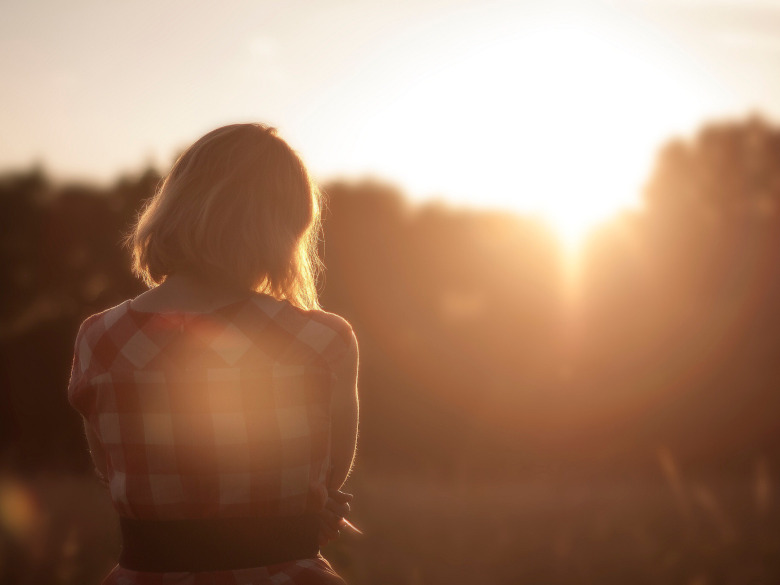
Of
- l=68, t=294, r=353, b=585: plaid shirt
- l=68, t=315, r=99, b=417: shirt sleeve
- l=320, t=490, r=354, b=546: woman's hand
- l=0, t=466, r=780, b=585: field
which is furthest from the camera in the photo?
l=0, t=466, r=780, b=585: field

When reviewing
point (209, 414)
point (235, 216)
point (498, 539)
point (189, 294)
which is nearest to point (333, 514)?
point (209, 414)

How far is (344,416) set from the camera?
6.62 feet

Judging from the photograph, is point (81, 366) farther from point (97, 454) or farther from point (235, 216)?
point (235, 216)

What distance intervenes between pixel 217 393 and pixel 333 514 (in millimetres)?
458

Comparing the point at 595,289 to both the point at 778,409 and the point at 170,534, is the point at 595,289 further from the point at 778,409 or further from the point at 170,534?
the point at 170,534

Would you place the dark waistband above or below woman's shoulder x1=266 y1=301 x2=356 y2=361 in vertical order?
below

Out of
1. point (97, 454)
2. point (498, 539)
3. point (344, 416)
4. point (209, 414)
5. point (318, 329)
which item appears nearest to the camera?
point (209, 414)

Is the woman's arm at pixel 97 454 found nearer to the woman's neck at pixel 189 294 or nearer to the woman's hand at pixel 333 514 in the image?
the woman's neck at pixel 189 294

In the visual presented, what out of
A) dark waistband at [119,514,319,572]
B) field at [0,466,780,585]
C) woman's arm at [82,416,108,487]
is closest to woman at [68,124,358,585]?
dark waistband at [119,514,319,572]

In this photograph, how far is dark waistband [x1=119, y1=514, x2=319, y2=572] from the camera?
181 cm

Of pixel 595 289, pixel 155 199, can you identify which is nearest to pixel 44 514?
pixel 155 199

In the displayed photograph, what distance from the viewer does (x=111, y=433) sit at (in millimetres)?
1843

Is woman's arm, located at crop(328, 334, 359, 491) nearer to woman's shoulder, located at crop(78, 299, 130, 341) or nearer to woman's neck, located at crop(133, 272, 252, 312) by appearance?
woman's neck, located at crop(133, 272, 252, 312)

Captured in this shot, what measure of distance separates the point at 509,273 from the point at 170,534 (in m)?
13.6
